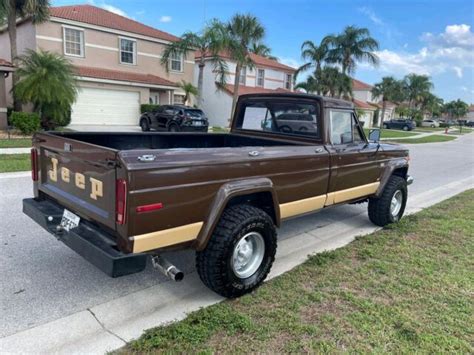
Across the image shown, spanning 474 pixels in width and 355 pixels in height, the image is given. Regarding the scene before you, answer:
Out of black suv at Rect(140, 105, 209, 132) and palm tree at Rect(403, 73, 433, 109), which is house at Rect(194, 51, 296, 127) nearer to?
black suv at Rect(140, 105, 209, 132)

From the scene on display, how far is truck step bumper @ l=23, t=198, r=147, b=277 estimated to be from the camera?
271 cm

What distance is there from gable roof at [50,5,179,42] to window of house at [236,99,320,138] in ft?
67.3

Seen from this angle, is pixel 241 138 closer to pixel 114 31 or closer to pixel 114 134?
pixel 114 134

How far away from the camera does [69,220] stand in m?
3.35

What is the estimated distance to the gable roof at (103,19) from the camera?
22281 mm

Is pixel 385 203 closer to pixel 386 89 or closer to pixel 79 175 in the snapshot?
pixel 79 175

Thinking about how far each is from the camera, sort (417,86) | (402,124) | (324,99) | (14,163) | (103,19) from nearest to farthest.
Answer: (324,99) < (14,163) < (103,19) < (402,124) < (417,86)

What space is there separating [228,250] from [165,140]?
2.24 metres

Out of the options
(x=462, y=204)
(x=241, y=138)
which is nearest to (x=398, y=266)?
(x=241, y=138)

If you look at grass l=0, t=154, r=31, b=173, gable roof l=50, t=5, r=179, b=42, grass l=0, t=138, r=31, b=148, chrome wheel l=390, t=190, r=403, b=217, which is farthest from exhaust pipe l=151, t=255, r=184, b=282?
gable roof l=50, t=5, r=179, b=42

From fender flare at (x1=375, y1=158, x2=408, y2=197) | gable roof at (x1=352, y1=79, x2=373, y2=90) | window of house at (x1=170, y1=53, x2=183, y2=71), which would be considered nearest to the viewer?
fender flare at (x1=375, y1=158, x2=408, y2=197)

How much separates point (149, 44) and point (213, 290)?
25.2m

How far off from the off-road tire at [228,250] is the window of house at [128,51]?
78.6 feet

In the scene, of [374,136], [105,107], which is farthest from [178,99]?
[374,136]
